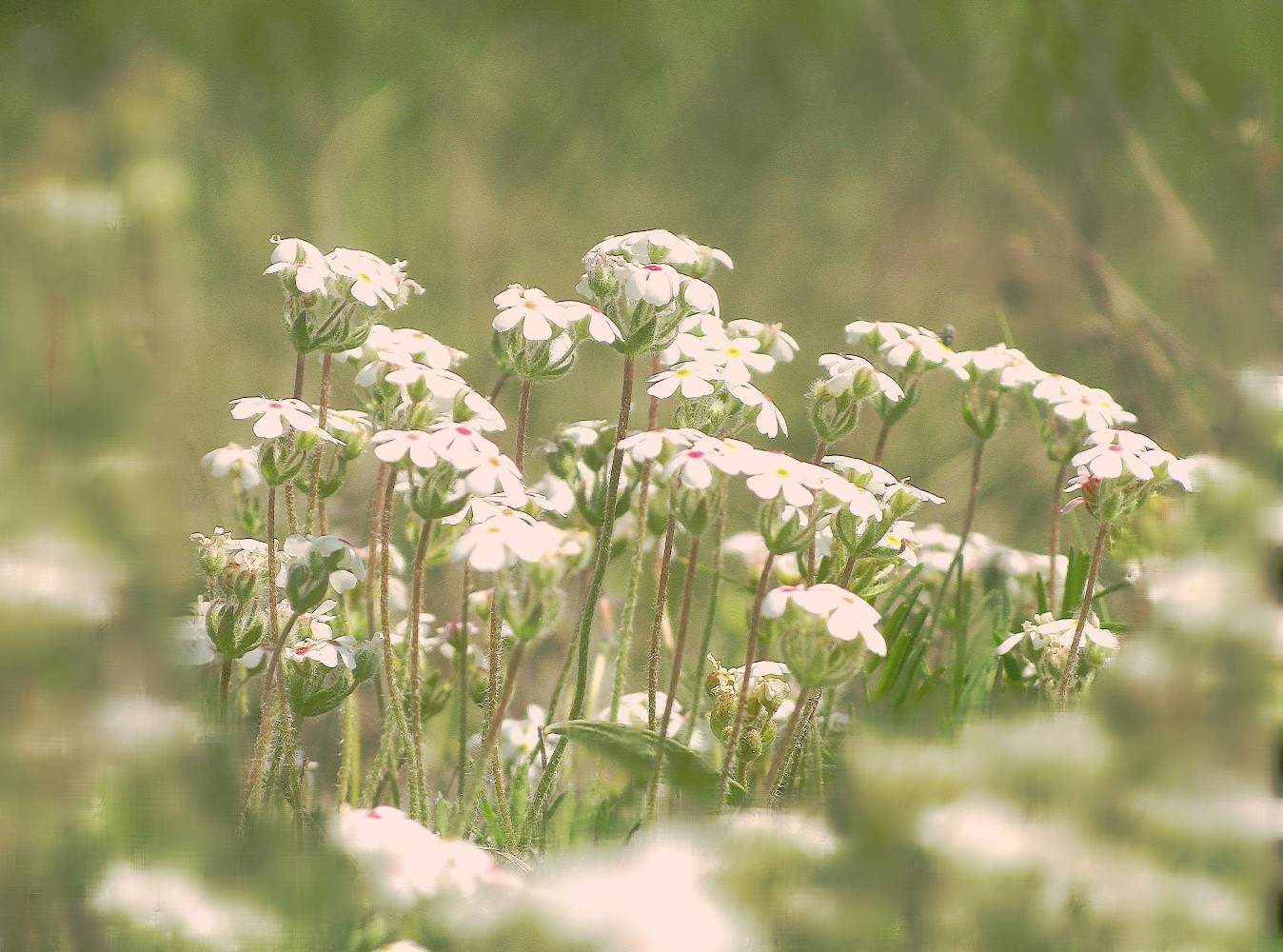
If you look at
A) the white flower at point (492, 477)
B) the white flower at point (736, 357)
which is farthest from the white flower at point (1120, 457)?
the white flower at point (492, 477)

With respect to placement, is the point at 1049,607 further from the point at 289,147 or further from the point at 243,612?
the point at 289,147

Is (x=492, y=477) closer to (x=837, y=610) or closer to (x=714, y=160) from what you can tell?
(x=837, y=610)

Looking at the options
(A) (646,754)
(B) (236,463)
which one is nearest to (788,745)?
(A) (646,754)

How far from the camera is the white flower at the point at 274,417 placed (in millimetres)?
470

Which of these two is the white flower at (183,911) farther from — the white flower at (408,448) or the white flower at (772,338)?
the white flower at (772,338)

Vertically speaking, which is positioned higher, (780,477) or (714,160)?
(714,160)

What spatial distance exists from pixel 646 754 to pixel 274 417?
0.65 feet

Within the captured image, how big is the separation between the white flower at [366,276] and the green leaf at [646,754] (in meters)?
0.19

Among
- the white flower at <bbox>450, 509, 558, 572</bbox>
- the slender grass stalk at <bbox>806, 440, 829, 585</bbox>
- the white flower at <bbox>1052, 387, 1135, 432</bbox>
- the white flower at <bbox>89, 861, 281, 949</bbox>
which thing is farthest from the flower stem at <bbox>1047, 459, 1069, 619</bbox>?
the white flower at <bbox>89, 861, 281, 949</bbox>

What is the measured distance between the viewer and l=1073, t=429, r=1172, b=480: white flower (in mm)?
512

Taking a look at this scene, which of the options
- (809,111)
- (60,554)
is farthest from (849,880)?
(809,111)

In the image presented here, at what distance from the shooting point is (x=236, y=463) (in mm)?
524

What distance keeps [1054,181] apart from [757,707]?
0.67 metres

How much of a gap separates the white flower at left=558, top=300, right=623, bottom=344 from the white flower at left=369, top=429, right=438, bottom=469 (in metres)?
0.08
